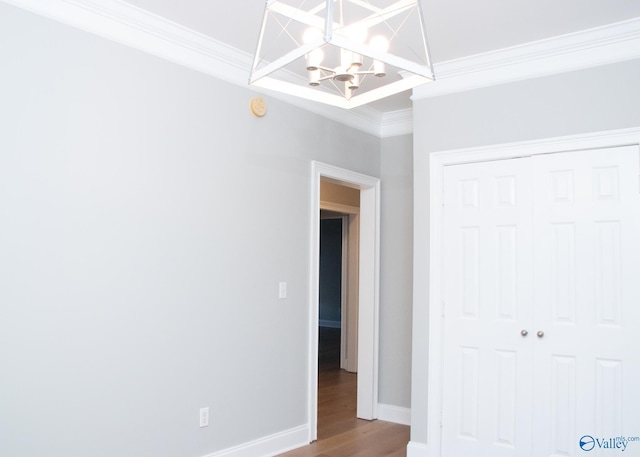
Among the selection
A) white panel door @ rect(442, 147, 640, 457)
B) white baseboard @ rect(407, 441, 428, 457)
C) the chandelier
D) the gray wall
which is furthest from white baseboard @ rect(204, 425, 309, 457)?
the chandelier

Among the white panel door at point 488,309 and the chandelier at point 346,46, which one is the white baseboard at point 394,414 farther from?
the chandelier at point 346,46

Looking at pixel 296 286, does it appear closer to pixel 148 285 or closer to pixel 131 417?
pixel 148 285

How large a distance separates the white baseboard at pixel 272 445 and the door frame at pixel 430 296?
2.69ft

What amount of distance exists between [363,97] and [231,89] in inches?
65.3

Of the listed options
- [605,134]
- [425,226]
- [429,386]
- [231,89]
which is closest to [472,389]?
[429,386]

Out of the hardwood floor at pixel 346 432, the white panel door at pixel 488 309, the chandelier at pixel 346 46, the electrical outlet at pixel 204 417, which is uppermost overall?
the chandelier at pixel 346 46

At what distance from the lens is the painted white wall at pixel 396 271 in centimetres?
494

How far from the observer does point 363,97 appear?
7.77 feet

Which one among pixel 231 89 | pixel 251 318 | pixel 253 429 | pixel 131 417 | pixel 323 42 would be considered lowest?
pixel 253 429

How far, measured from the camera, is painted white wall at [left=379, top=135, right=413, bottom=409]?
4.94 metres

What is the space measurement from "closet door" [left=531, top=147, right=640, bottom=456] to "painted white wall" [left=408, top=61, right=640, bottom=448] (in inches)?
8.4

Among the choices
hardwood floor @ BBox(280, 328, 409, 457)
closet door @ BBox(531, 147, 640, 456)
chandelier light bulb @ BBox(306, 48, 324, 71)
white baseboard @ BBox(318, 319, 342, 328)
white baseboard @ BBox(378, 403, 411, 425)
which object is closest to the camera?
chandelier light bulb @ BBox(306, 48, 324, 71)

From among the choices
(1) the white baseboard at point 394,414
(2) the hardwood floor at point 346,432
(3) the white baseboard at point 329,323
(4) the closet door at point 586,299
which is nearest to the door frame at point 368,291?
(1) the white baseboard at point 394,414

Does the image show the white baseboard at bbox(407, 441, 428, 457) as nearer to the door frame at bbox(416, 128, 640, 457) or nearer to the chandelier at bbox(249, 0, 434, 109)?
the door frame at bbox(416, 128, 640, 457)
